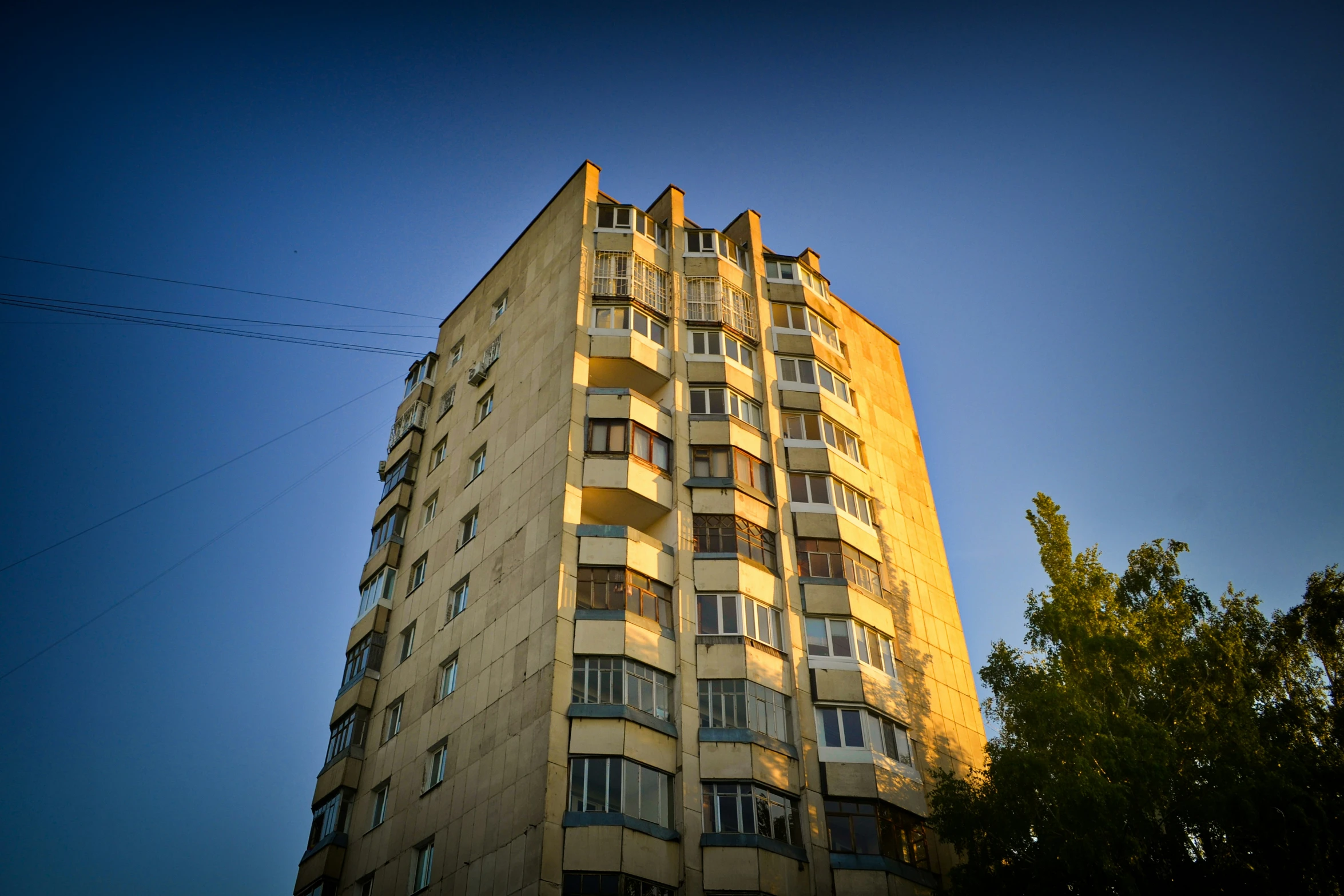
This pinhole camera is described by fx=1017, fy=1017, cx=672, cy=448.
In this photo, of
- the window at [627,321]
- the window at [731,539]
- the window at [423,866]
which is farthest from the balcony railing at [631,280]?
the window at [423,866]

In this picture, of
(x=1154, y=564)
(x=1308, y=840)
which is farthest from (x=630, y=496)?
(x=1308, y=840)

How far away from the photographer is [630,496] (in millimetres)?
35531

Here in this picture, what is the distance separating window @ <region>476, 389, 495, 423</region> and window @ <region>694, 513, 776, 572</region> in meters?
12.2

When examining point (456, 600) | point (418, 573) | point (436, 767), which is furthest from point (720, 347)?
point (436, 767)

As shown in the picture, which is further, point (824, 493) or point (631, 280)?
point (631, 280)

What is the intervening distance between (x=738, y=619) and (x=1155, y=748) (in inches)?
511

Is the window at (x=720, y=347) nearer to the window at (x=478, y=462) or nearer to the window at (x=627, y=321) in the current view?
the window at (x=627, y=321)

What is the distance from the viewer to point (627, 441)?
36.5 meters

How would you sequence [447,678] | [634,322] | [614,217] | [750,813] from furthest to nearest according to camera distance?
[614,217]
[634,322]
[447,678]
[750,813]


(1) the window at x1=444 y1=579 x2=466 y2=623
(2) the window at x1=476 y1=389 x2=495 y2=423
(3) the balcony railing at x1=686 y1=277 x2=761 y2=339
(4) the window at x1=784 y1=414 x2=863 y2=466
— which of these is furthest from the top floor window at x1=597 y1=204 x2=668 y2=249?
(1) the window at x1=444 y1=579 x2=466 y2=623

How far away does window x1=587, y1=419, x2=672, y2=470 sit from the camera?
3641 cm

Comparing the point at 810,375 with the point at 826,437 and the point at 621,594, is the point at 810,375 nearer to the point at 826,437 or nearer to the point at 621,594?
the point at 826,437

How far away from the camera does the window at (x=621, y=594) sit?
32.4 meters

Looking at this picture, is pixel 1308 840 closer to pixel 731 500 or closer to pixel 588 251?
pixel 731 500
